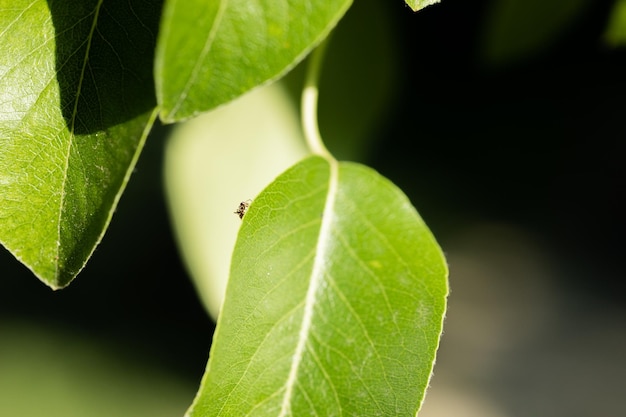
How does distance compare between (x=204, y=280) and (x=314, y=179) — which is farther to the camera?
(x=204, y=280)

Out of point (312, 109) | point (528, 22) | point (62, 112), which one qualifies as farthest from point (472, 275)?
point (62, 112)

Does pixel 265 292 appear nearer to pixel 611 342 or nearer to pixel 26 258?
pixel 26 258

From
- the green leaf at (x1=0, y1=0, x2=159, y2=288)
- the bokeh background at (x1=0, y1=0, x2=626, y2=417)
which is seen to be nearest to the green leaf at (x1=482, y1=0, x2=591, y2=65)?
the bokeh background at (x1=0, y1=0, x2=626, y2=417)

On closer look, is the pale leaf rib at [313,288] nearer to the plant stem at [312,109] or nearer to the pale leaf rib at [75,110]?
the plant stem at [312,109]

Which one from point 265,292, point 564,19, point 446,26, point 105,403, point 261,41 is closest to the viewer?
point 261,41

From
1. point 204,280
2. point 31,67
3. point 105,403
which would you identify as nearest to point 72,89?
point 31,67

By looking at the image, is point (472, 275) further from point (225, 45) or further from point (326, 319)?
point (225, 45)

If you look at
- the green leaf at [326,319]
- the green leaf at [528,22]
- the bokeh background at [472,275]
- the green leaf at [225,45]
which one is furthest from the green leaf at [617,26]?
the green leaf at [225,45]
